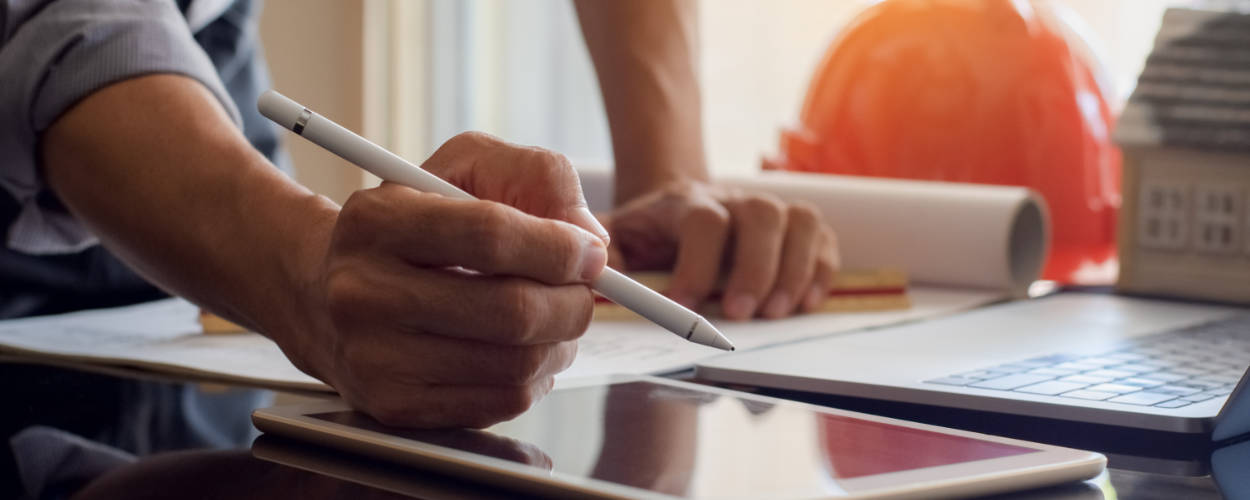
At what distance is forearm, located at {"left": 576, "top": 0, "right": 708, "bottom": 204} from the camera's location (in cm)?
111

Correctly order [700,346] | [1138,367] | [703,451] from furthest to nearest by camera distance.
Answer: [700,346]
[1138,367]
[703,451]

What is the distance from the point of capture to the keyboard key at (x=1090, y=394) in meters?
0.54

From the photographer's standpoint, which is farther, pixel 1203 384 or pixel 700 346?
pixel 700 346

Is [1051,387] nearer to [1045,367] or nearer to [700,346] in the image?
[1045,367]

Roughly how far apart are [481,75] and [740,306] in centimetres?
202

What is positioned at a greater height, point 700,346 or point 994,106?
point 994,106

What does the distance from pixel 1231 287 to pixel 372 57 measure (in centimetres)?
221

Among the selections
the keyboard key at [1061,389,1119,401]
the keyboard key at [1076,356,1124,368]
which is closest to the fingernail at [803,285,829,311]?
the keyboard key at [1076,356,1124,368]

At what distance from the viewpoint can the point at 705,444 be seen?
0.44 m

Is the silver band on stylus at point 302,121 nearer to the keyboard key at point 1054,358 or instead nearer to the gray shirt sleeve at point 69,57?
the gray shirt sleeve at point 69,57

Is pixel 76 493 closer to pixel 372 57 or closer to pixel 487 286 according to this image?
pixel 487 286

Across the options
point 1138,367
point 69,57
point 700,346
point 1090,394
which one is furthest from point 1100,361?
point 69,57

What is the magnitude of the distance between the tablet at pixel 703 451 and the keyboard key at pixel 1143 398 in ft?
0.38

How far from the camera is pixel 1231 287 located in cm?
106
